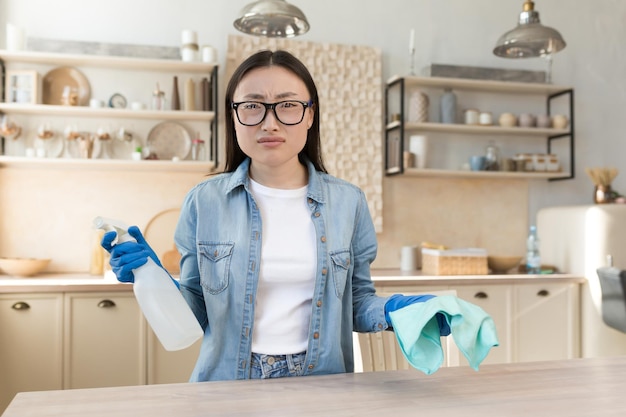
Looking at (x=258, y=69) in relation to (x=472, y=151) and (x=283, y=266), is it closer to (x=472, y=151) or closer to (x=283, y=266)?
(x=283, y=266)

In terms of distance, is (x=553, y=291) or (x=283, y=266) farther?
(x=553, y=291)

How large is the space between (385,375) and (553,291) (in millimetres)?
2618

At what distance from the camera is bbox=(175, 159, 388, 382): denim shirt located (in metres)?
1.38

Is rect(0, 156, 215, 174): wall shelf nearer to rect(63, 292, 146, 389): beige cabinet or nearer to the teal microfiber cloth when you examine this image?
rect(63, 292, 146, 389): beige cabinet

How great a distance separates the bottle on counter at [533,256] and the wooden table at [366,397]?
256 centimetres

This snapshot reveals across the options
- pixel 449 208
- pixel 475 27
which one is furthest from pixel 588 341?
pixel 475 27

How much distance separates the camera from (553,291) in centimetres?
Answer: 359

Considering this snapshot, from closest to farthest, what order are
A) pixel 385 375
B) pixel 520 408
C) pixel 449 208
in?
pixel 520 408 < pixel 385 375 < pixel 449 208

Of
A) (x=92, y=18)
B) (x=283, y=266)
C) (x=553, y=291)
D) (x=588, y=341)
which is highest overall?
(x=92, y=18)

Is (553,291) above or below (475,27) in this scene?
below

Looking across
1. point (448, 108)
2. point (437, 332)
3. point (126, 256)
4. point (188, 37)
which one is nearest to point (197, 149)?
point (188, 37)

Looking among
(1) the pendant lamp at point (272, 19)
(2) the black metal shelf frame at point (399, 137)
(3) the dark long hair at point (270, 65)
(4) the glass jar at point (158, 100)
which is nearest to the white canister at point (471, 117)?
(2) the black metal shelf frame at point (399, 137)

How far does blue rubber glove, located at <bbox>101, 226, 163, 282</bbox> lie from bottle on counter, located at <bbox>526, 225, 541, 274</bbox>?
120 inches

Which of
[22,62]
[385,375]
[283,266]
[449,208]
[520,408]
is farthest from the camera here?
[449,208]
